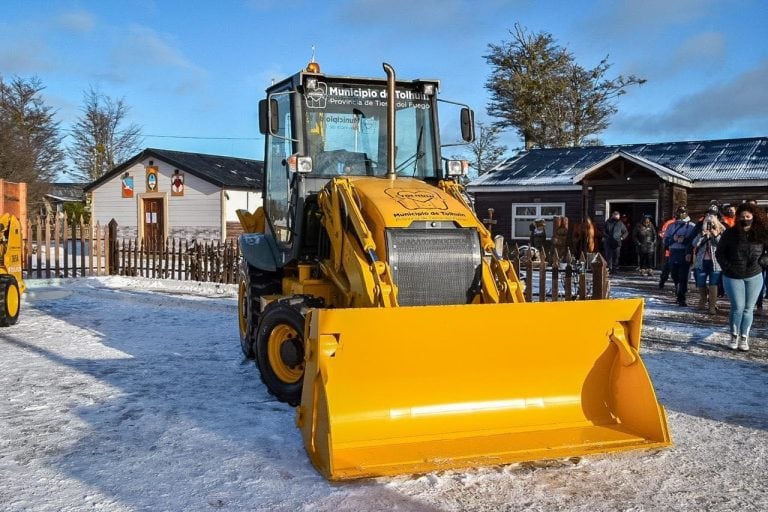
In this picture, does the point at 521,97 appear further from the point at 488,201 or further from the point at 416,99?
the point at 416,99

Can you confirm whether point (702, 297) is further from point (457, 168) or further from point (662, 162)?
point (662, 162)

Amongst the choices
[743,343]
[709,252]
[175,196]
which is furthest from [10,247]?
[175,196]

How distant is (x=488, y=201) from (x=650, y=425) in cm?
2033

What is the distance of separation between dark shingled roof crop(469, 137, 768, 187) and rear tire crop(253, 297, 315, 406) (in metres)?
16.6

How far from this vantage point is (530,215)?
78.4 ft

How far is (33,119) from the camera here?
122 ft

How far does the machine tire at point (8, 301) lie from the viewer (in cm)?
1002

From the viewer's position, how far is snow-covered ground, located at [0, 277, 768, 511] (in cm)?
402

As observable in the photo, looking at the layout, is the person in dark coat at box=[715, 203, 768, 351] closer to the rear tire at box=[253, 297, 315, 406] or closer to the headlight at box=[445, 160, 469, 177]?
the headlight at box=[445, 160, 469, 177]

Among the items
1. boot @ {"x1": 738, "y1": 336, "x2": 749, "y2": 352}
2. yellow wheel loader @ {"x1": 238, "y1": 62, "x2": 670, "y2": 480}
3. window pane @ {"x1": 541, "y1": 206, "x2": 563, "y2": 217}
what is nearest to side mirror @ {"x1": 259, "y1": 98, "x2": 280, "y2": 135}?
yellow wheel loader @ {"x1": 238, "y1": 62, "x2": 670, "y2": 480}

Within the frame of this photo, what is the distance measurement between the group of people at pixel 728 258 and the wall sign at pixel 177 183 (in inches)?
733

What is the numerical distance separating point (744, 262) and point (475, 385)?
512 cm

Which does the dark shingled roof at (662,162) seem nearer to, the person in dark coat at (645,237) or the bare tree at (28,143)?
the person in dark coat at (645,237)

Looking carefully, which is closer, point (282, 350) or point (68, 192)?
point (282, 350)
